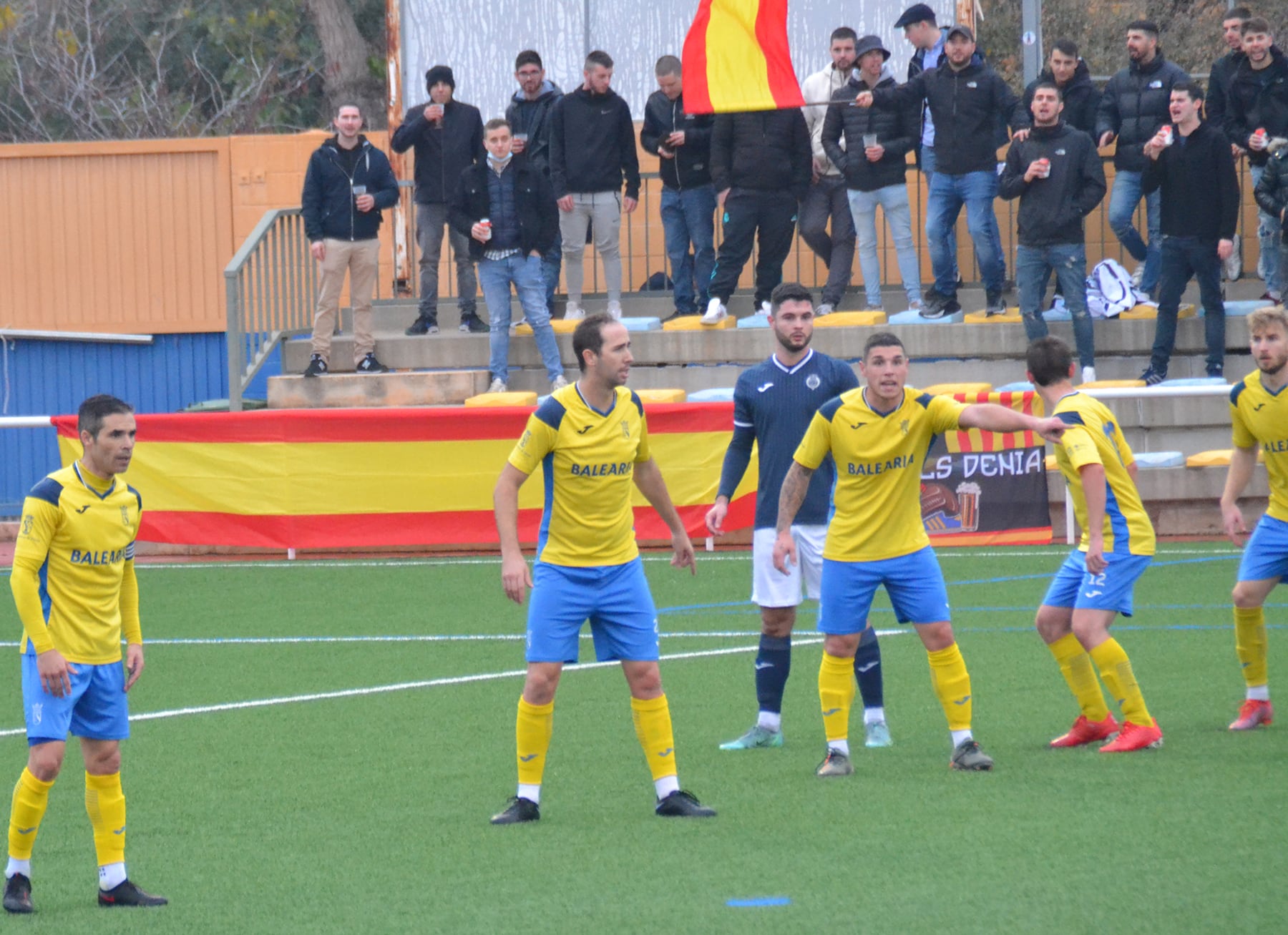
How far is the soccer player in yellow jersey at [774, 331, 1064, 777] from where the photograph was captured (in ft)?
23.6

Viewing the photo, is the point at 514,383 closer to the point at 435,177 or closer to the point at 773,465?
the point at 435,177

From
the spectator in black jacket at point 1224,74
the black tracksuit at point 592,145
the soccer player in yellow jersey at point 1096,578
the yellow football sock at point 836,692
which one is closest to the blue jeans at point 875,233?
the black tracksuit at point 592,145

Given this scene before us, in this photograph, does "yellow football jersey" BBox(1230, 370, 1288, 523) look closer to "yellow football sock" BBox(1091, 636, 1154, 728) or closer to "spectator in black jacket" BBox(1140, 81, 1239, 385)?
"yellow football sock" BBox(1091, 636, 1154, 728)

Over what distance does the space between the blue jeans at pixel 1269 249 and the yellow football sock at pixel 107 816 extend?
38.4 ft

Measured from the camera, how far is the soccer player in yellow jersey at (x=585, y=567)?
22.0 feet

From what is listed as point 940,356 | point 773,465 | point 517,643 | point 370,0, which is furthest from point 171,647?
point 370,0

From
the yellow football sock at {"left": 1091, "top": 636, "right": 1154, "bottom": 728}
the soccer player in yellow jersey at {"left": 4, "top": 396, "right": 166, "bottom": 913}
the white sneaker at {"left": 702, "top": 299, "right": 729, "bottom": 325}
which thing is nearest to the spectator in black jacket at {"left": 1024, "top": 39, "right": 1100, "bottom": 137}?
the white sneaker at {"left": 702, "top": 299, "right": 729, "bottom": 325}

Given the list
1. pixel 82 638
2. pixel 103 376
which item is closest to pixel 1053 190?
pixel 82 638

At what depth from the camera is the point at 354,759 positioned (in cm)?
803

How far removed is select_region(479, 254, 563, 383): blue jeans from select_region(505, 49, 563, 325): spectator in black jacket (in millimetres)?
396

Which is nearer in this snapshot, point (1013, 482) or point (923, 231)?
point (1013, 482)

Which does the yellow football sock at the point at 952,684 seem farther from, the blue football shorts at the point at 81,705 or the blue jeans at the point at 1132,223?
the blue jeans at the point at 1132,223

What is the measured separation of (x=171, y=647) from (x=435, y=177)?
676cm

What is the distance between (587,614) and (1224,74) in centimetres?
1044
